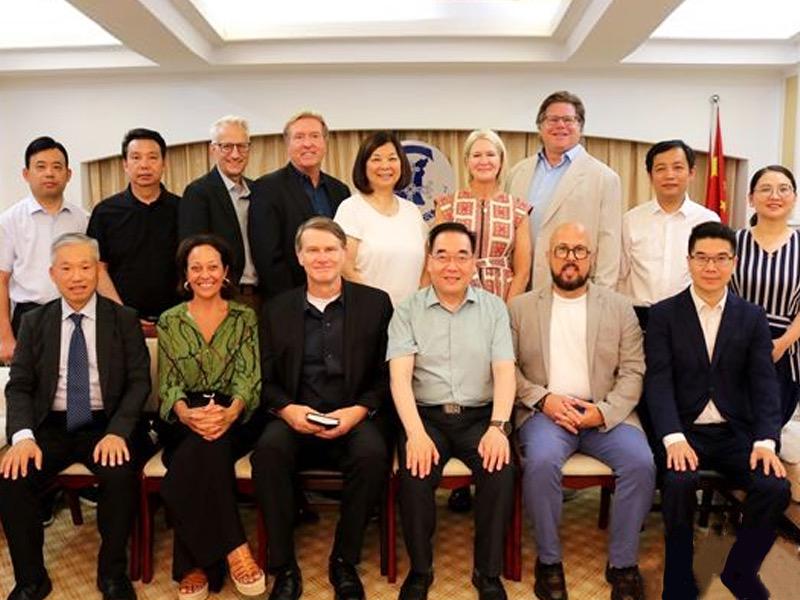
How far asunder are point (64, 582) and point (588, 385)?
2106 millimetres

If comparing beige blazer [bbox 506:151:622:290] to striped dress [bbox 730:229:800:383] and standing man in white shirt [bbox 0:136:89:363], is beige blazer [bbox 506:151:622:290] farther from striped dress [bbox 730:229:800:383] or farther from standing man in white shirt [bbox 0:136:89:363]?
standing man in white shirt [bbox 0:136:89:363]

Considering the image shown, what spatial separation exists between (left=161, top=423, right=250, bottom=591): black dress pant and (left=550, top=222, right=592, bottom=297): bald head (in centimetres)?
143

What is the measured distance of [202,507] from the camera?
247 cm

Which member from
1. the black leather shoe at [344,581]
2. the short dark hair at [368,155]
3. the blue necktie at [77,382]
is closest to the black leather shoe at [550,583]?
the black leather shoe at [344,581]

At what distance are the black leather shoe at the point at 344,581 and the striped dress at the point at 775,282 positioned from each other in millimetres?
1944

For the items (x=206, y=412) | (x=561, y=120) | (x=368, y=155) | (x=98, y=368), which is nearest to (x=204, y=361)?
(x=206, y=412)

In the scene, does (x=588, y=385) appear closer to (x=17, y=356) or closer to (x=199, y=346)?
(x=199, y=346)

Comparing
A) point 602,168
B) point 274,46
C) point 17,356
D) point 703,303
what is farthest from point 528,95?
point 17,356

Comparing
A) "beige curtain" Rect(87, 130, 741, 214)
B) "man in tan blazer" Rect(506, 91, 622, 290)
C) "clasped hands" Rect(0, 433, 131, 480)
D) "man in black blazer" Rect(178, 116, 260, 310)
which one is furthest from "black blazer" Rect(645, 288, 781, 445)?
"beige curtain" Rect(87, 130, 741, 214)

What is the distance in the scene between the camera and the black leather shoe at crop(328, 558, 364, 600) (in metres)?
2.44

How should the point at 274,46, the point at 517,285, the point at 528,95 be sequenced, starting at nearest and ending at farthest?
the point at 517,285 → the point at 274,46 → the point at 528,95

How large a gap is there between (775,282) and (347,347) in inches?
70.1

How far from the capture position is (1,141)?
6.87m

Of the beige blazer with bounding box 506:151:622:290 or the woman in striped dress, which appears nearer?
the woman in striped dress
